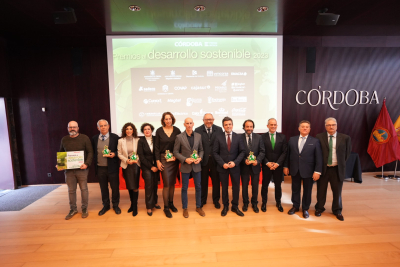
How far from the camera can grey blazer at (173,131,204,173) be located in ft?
10.8

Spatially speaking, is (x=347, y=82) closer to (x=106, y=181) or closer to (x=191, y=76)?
(x=191, y=76)

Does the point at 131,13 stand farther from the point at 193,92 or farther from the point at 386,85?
the point at 386,85

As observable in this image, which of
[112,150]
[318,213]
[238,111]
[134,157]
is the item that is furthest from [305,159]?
[112,150]

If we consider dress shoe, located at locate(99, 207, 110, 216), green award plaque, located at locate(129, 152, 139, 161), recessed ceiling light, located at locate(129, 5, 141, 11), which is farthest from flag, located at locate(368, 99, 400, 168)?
dress shoe, located at locate(99, 207, 110, 216)

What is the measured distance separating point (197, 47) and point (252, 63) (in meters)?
1.41

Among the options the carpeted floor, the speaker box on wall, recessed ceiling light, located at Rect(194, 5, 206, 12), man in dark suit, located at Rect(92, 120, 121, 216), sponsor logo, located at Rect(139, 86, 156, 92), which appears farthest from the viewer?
the speaker box on wall

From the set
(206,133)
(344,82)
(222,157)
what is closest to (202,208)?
(222,157)

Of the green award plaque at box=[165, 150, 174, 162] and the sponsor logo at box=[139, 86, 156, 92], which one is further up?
the sponsor logo at box=[139, 86, 156, 92]

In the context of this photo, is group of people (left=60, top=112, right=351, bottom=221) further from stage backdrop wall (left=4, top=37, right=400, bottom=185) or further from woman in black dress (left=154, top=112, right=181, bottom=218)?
stage backdrop wall (left=4, top=37, right=400, bottom=185)

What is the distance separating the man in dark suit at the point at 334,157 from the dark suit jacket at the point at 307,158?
0.11 meters

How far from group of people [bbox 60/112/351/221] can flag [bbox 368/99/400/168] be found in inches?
126

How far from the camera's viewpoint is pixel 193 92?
5.14 meters

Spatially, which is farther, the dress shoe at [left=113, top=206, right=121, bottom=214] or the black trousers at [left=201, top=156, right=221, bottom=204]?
the black trousers at [left=201, top=156, right=221, bottom=204]

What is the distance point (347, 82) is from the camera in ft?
18.3
